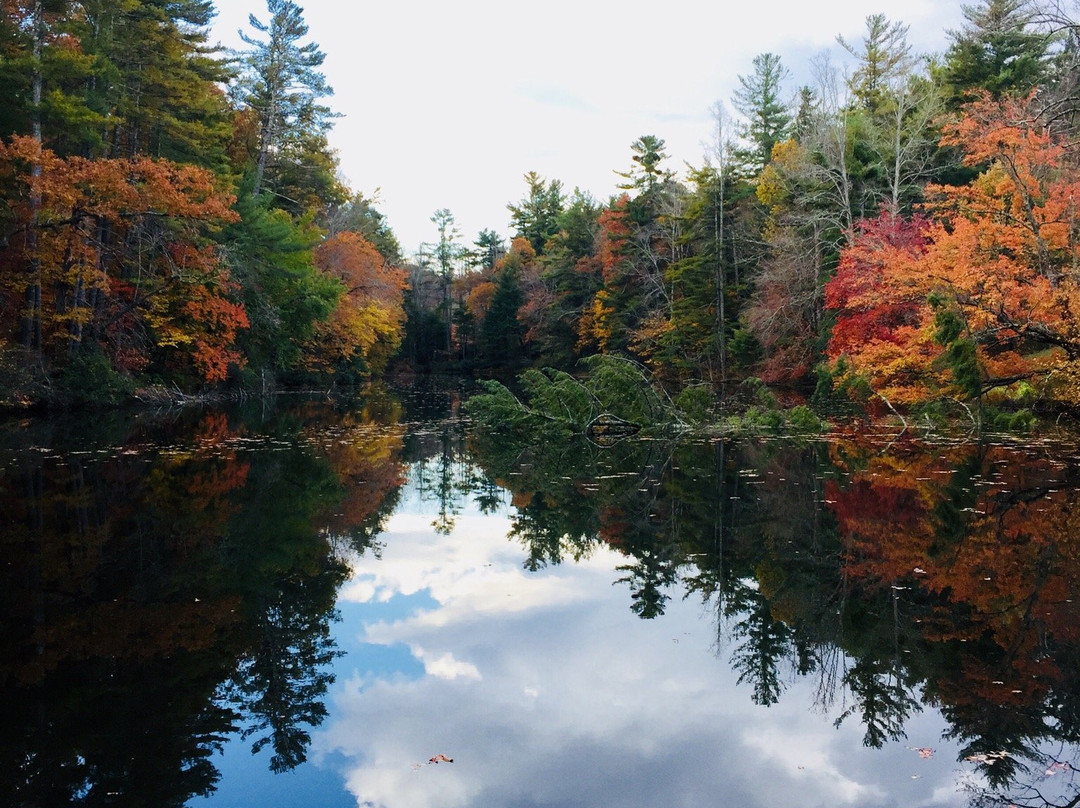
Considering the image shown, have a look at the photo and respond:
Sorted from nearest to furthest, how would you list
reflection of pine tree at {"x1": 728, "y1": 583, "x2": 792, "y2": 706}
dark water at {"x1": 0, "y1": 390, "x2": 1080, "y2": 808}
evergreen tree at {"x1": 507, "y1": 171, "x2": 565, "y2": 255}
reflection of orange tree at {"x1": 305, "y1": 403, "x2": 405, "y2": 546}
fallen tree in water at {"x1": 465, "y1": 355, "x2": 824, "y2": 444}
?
dark water at {"x1": 0, "y1": 390, "x2": 1080, "y2": 808}
reflection of pine tree at {"x1": 728, "y1": 583, "x2": 792, "y2": 706}
reflection of orange tree at {"x1": 305, "y1": 403, "x2": 405, "y2": 546}
fallen tree in water at {"x1": 465, "y1": 355, "x2": 824, "y2": 444}
evergreen tree at {"x1": 507, "y1": 171, "x2": 565, "y2": 255}

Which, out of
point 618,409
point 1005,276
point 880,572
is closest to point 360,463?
point 618,409

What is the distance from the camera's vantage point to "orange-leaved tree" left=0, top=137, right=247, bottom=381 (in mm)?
19719

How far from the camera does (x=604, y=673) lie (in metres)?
4.82

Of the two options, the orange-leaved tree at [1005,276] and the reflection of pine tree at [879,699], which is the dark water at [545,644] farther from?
the orange-leaved tree at [1005,276]

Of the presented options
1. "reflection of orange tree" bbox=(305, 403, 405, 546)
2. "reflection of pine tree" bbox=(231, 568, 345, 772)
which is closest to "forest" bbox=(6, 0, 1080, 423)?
"reflection of orange tree" bbox=(305, 403, 405, 546)

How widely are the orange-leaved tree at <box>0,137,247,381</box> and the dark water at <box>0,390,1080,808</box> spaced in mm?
12197

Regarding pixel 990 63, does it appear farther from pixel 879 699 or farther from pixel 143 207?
pixel 879 699

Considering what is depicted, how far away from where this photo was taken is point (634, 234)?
44250 millimetres

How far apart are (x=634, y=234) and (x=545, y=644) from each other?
40.8m

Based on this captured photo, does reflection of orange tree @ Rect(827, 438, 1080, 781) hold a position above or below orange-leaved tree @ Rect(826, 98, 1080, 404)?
below

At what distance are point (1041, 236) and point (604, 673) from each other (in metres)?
15.4

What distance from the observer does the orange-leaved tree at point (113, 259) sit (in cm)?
1972

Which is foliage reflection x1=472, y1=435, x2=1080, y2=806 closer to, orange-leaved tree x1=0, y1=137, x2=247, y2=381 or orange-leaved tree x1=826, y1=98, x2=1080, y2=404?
orange-leaved tree x1=826, y1=98, x2=1080, y2=404

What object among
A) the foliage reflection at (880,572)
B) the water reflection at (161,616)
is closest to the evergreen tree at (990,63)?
the foliage reflection at (880,572)
